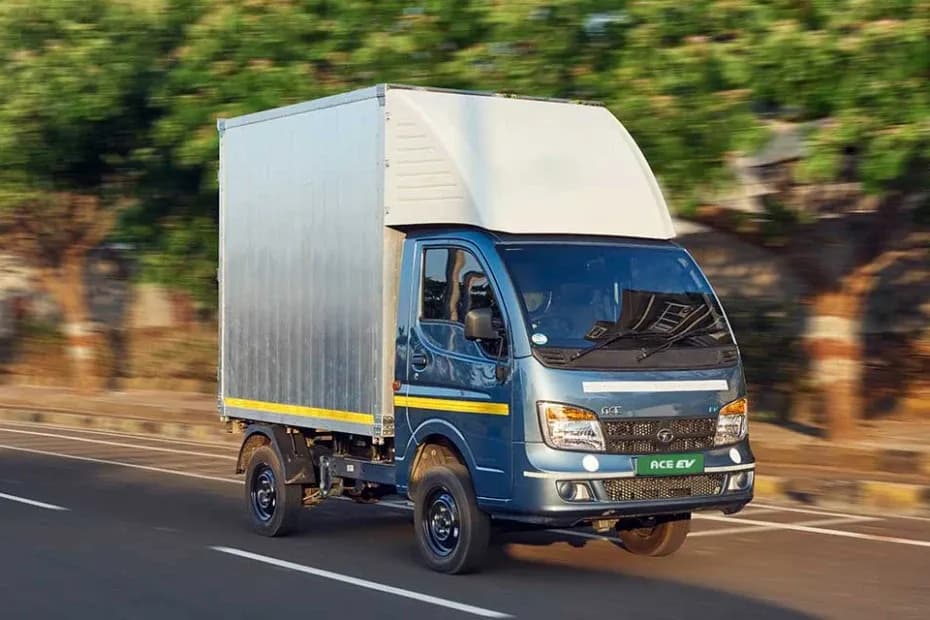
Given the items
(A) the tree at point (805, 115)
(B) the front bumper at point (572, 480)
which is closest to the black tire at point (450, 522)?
(B) the front bumper at point (572, 480)

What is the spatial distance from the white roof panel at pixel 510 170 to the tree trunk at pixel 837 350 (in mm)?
6698

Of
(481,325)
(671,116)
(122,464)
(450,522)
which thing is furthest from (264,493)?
(122,464)

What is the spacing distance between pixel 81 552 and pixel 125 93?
10042 millimetres

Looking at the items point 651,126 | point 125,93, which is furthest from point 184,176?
point 651,126

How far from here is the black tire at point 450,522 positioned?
939 centimetres

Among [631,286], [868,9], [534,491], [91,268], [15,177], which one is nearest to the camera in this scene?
[534,491]

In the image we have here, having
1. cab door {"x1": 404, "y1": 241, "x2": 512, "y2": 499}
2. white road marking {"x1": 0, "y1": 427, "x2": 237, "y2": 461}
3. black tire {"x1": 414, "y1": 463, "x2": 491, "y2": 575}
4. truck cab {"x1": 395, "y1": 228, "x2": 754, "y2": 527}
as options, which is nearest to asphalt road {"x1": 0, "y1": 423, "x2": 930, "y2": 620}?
black tire {"x1": 414, "y1": 463, "x2": 491, "y2": 575}

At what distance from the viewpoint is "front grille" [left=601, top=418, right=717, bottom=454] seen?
904 cm

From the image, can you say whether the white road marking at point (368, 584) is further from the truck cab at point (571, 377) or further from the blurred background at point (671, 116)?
the blurred background at point (671, 116)

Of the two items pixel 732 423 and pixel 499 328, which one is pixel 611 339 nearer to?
pixel 499 328

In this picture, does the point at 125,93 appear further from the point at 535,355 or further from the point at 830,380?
the point at 535,355

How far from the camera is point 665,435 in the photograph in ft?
30.1

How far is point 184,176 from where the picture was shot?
20.6 metres

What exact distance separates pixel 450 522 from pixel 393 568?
0.71 metres
